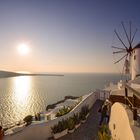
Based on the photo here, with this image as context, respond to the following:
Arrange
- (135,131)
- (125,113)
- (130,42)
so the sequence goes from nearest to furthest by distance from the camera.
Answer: (135,131) → (125,113) → (130,42)

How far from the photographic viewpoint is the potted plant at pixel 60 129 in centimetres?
919

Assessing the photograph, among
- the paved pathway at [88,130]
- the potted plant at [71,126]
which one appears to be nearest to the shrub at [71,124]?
the potted plant at [71,126]

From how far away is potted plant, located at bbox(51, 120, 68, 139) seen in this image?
919 centimetres

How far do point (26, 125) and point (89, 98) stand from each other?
22.3ft

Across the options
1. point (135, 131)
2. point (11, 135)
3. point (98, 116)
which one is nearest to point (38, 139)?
point (11, 135)

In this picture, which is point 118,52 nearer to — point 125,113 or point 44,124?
point 44,124

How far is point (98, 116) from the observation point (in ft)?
40.6

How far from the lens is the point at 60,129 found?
30.7 feet

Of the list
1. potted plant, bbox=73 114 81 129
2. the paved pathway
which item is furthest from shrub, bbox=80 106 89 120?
potted plant, bbox=73 114 81 129

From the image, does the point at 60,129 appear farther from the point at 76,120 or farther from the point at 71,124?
the point at 76,120

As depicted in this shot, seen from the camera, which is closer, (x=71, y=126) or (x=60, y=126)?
(x=60, y=126)

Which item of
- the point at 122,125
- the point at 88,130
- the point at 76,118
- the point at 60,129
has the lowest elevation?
the point at 88,130

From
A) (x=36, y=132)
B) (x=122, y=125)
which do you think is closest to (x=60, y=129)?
(x=36, y=132)

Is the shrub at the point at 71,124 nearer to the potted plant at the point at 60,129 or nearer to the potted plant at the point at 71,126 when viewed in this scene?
the potted plant at the point at 71,126
